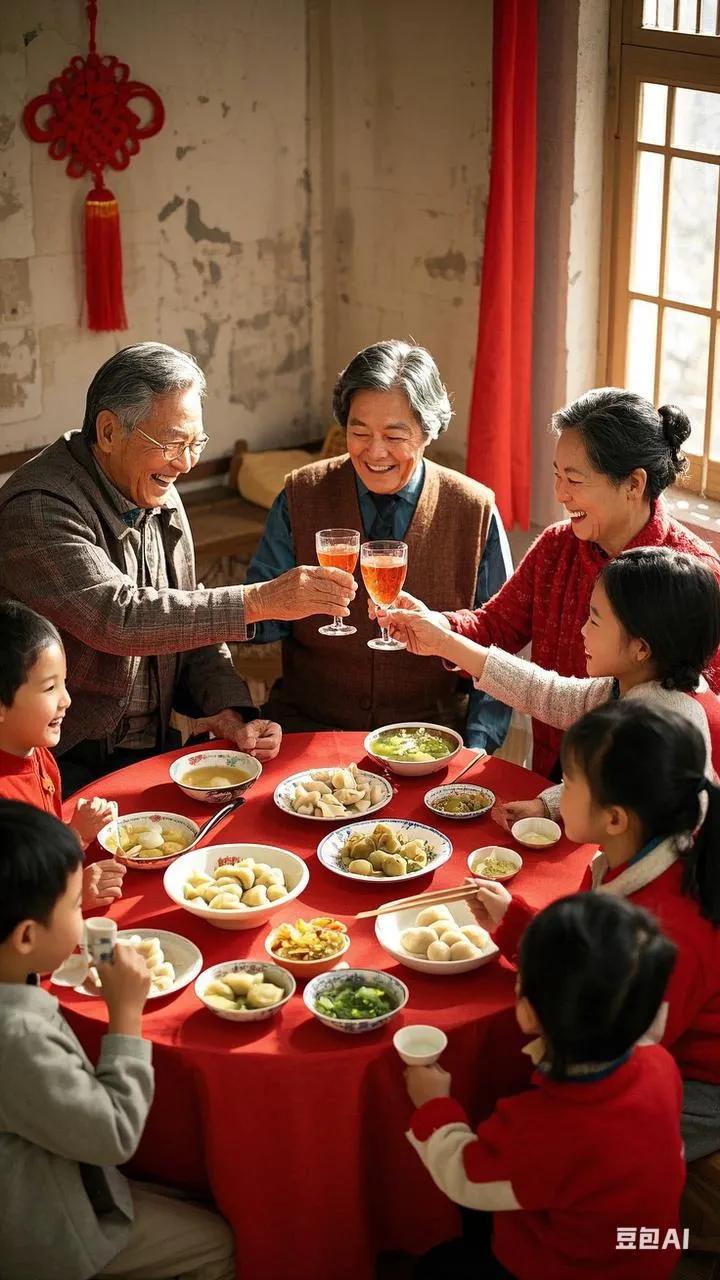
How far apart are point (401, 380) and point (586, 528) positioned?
0.60m

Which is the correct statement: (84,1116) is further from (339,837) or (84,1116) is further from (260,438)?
(260,438)

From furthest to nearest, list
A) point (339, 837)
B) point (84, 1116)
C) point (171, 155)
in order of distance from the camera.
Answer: point (171, 155), point (339, 837), point (84, 1116)

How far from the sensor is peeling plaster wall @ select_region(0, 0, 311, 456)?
4.72m

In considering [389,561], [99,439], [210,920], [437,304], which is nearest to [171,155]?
[437,304]

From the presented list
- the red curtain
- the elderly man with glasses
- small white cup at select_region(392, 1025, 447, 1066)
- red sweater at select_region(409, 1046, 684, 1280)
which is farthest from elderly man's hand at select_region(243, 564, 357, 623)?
the red curtain

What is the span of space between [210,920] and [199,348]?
3.41m

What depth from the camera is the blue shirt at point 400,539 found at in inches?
138

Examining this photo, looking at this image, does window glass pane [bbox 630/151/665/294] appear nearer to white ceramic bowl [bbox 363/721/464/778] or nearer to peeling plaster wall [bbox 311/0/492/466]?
peeling plaster wall [bbox 311/0/492/466]

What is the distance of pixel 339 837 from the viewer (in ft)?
8.70

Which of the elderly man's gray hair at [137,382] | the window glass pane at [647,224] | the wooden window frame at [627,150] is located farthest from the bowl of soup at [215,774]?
the window glass pane at [647,224]

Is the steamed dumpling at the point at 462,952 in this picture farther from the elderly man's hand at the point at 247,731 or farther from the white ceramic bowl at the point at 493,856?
the elderly man's hand at the point at 247,731

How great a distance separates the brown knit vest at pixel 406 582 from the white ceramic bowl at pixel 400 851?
0.83m

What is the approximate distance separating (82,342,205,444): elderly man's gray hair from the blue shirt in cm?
56

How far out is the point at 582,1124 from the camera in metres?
1.90
